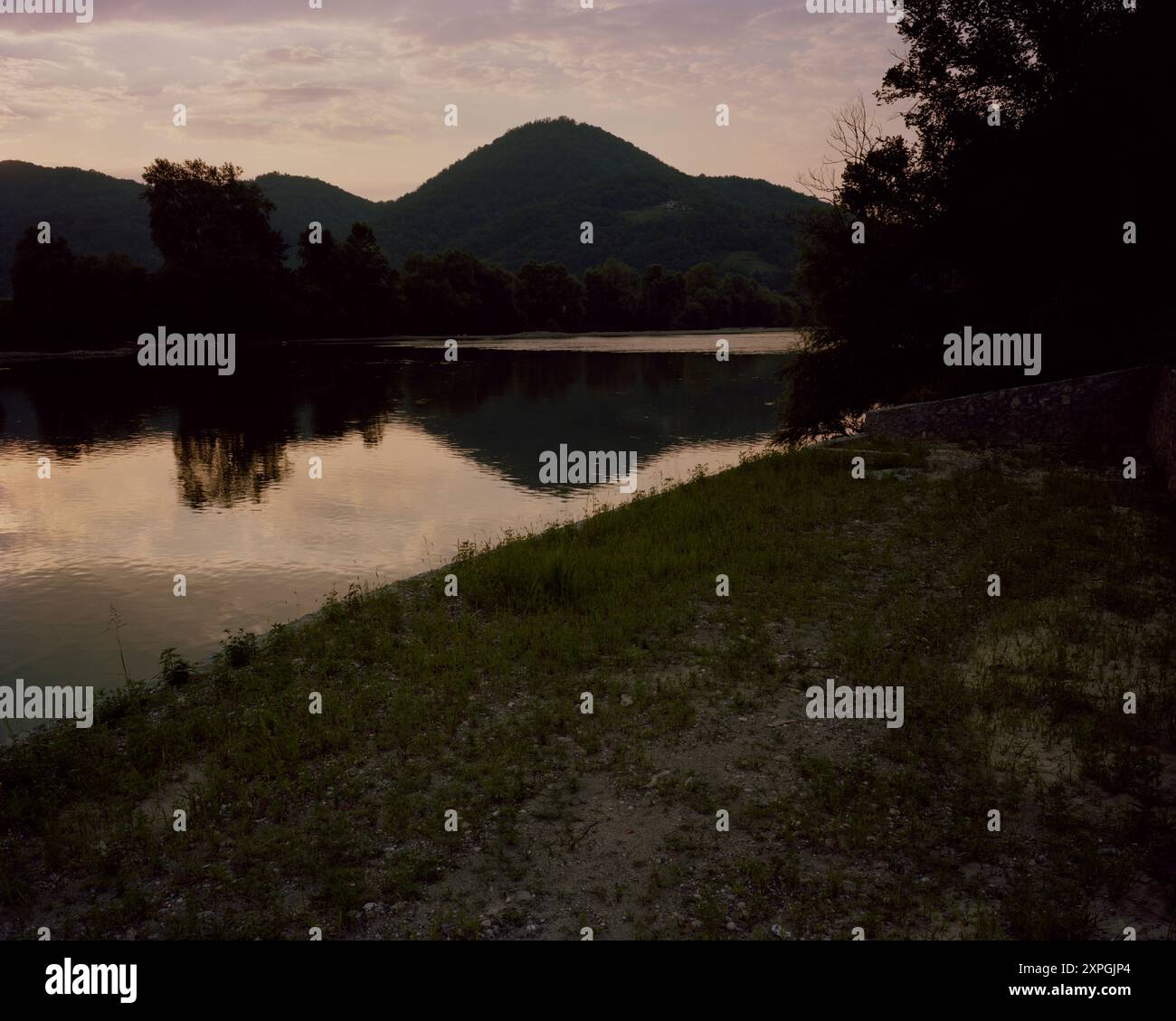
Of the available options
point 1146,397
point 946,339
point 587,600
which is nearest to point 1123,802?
point 587,600

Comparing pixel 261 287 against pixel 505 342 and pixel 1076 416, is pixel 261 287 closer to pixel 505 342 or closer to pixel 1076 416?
pixel 505 342

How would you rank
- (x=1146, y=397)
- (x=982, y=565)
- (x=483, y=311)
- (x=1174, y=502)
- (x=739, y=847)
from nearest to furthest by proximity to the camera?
(x=739, y=847), (x=982, y=565), (x=1174, y=502), (x=1146, y=397), (x=483, y=311)

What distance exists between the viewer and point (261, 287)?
417 feet

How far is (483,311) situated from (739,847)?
517ft

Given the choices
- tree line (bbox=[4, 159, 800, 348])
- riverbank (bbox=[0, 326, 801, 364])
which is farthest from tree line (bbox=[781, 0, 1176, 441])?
tree line (bbox=[4, 159, 800, 348])

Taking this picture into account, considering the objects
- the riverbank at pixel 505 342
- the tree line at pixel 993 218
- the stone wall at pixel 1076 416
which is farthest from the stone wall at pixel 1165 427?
the riverbank at pixel 505 342

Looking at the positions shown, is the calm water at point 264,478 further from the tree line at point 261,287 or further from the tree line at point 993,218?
the tree line at point 261,287

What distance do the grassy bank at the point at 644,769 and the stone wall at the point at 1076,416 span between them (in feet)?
35.9

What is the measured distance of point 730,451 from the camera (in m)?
42.1

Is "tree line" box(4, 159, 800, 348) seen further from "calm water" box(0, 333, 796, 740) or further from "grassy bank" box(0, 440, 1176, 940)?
"grassy bank" box(0, 440, 1176, 940)

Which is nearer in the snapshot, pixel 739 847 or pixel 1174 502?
pixel 739 847

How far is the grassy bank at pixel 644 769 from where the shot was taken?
7.86 metres

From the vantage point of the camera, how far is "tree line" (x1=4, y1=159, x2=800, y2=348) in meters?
109

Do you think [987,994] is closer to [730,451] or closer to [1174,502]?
[1174,502]
